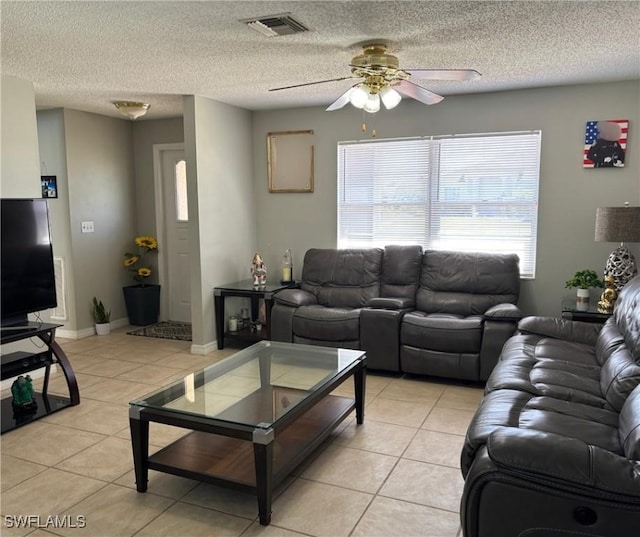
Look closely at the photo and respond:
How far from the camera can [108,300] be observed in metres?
6.08

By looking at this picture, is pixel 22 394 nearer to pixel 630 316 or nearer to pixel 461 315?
pixel 461 315

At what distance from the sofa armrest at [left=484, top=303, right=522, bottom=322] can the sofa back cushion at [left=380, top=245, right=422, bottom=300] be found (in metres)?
0.82

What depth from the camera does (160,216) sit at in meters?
6.32

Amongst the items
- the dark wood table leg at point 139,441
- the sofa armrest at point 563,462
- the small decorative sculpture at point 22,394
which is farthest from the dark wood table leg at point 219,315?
the sofa armrest at point 563,462

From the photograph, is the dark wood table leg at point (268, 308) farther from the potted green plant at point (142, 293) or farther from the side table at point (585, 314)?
the side table at point (585, 314)

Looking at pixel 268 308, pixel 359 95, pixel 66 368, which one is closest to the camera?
pixel 359 95

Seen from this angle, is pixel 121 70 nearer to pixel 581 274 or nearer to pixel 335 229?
pixel 335 229

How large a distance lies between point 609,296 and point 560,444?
2.70m

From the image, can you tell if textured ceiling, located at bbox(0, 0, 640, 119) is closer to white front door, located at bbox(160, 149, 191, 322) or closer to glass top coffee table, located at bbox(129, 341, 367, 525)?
white front door, located at bbox(160, 149, 191, 322)

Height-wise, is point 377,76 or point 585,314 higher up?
point 377,76

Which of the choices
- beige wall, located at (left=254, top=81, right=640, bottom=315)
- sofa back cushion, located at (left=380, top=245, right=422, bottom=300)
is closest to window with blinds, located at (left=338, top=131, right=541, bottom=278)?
beige wall, located at (left=254, top=81, right=640, bottom=315)

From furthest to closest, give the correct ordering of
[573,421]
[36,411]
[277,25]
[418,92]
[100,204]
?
[100,204] → [36,411] → [418,92] → [277,25] → [573,421]

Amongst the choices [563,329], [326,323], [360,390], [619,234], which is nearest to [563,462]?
[360,390]

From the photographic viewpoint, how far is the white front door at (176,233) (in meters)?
6.25
